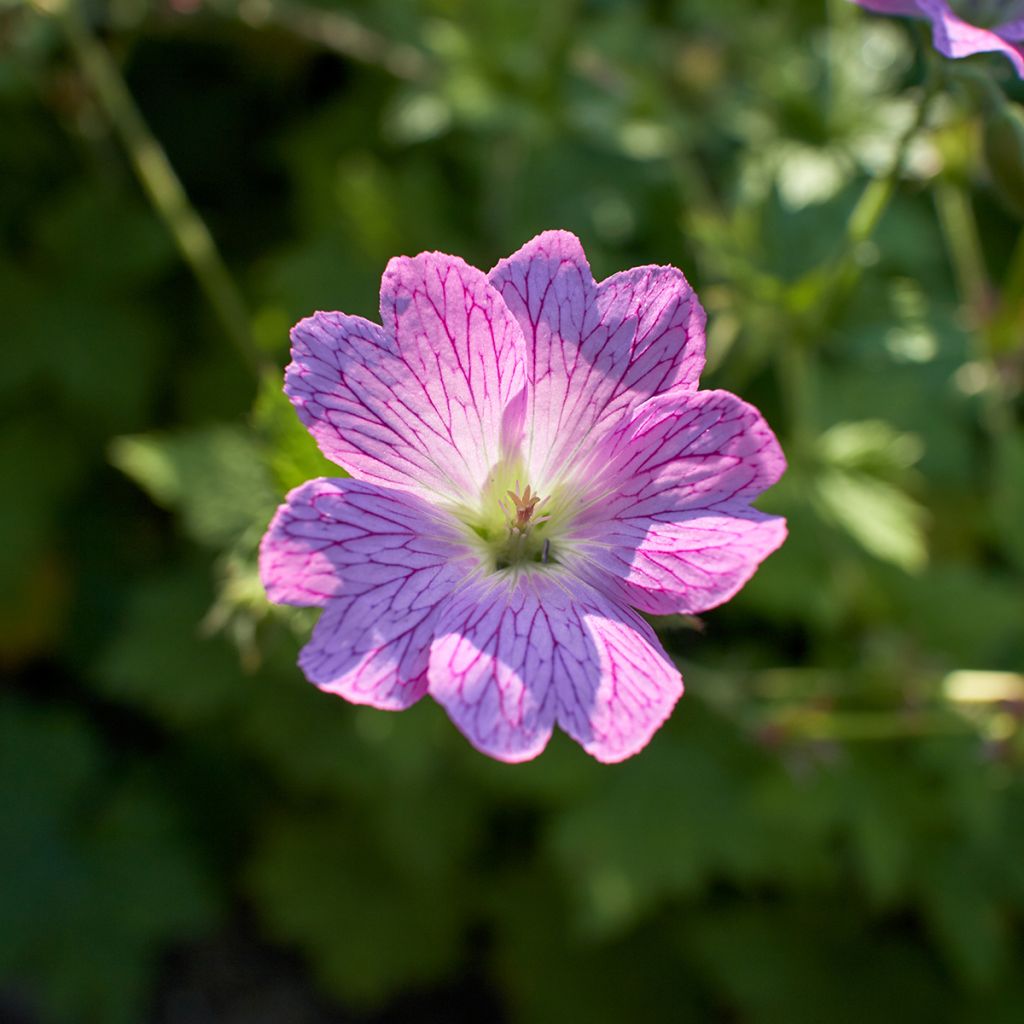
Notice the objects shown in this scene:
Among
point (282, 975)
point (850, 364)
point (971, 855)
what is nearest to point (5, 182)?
point (850, 364)

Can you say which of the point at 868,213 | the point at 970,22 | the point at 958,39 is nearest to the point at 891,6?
the point at 958,39

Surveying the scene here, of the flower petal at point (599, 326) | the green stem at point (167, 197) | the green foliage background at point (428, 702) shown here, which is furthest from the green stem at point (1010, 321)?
the green stem at point (167, 197)

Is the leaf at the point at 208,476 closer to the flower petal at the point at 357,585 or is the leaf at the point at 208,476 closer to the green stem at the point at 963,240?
the flower petal at the point at 357,585

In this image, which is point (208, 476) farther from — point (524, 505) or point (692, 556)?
point (692, 556)

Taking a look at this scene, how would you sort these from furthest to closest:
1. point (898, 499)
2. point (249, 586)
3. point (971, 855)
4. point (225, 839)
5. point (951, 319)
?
point (225, 839), point (971, 855), point (898, 499), point (951, 319), point (249, 586)

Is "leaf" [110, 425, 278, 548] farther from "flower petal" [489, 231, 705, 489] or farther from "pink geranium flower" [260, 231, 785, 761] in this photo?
"flower petal" [489, 231, 705, 489]

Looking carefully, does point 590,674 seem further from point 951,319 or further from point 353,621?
point 951,319

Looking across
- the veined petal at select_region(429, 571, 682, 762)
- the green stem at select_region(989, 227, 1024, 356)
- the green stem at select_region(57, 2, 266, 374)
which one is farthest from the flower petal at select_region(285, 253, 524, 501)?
the green stem at select_region(989, 227, 1024, 356)

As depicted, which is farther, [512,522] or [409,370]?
[512,522]
